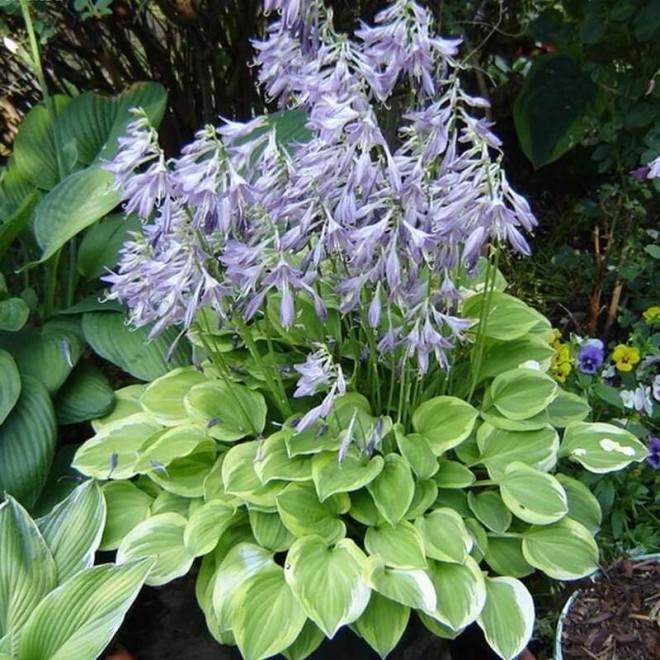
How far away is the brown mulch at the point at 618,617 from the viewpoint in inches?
59.0

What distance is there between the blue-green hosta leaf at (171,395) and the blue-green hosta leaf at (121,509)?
0.15 m

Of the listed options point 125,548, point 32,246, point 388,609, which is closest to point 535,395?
point 388,609

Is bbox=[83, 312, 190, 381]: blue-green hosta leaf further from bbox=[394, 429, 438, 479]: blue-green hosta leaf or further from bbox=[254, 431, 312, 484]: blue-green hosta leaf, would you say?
bbox=[394, 429, 438, 479]: blue-green hosta leaf

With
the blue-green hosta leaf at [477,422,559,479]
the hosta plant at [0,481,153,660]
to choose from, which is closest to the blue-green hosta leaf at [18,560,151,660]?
the hosta plant at [0,481,153,660]

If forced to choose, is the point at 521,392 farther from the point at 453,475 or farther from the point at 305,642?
the point at 305,642

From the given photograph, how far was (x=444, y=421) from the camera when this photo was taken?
60.4 inches

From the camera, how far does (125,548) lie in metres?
1.46

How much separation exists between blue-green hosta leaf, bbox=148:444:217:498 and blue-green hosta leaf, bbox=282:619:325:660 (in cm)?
32

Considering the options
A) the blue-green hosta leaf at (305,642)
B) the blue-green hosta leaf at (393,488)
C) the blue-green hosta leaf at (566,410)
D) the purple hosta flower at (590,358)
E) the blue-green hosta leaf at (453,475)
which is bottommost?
the purple hosta flower at (590,358)

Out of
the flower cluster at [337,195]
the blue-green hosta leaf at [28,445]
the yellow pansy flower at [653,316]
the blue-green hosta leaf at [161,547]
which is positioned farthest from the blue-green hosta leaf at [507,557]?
the blue-green hosta leaf at [28,445]

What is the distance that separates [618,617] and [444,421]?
50cm

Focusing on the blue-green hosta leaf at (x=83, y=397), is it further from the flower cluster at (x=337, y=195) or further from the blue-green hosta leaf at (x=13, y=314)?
the flower cluster at (x=337, y=195)

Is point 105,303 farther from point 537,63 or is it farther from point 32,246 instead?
point 537,63

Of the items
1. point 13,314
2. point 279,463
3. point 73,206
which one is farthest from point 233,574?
point 73,206
